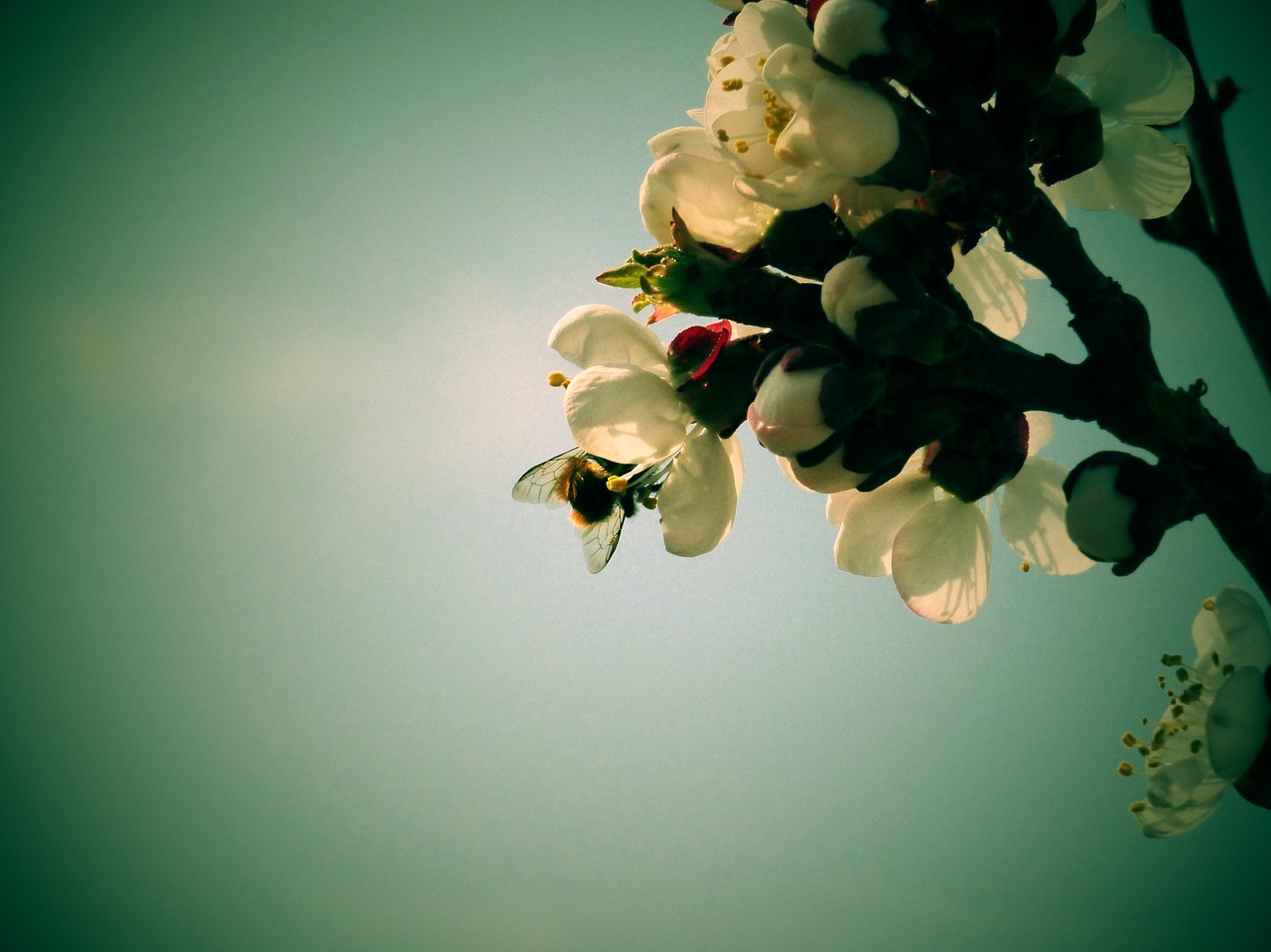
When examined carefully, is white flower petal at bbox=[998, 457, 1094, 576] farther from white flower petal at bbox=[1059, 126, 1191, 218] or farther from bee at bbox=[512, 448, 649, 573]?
bee at bbox=[512, 448, 649, 573]

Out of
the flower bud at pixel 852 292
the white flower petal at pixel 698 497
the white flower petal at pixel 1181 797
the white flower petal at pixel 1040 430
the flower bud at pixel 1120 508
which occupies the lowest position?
the white flower petal at pixel 1181 797

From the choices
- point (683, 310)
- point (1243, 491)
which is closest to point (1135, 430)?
point (1243, 491)

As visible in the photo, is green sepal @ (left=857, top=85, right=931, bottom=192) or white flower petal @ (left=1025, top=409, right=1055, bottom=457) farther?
white flower petal @ (left=1025, top=409, right=1055, bottom=457)

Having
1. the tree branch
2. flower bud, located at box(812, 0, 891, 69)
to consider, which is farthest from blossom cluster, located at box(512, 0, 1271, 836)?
the tree branch

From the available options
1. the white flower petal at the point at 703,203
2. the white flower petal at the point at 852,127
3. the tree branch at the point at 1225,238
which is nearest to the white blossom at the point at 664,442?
the white flower petal at the point at 703,203

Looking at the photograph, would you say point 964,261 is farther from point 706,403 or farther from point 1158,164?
point 706,403

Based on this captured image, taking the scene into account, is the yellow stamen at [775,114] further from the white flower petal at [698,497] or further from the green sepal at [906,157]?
the white flower petal at [698,497]

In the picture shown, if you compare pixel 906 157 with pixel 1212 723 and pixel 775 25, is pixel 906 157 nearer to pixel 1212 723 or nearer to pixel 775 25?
pixel 775 25
